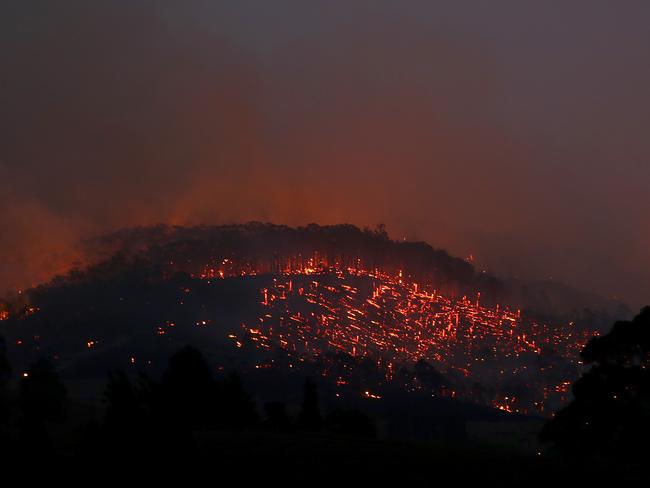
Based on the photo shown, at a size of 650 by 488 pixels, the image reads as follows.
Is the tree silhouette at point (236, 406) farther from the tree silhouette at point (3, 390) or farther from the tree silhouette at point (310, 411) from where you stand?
the tree silhouette at point (3, 390)

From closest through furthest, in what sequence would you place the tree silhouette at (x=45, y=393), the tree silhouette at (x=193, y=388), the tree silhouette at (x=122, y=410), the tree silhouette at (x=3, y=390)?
the tree silhouette at (x=122, y=410) → the tree silhouette at (x=193, y=388) → the tree silhouette at (x=3, y=390) → the tree silhouette at (x=45, y=393)

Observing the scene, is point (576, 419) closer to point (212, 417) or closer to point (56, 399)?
point (212, 417)

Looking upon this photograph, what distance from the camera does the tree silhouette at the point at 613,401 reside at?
285 ft

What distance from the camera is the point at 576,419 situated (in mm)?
90375

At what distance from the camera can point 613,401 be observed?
9012 centimetres

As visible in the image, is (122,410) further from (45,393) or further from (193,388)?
(45,393)

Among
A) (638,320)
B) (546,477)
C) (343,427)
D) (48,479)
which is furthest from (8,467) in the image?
(343,427)

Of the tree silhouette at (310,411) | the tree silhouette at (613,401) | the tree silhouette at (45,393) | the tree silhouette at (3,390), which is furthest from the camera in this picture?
the tree silhouette at (45,393)

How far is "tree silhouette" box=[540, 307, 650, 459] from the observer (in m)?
86.8

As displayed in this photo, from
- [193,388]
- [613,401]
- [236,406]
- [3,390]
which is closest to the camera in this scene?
[613,401]

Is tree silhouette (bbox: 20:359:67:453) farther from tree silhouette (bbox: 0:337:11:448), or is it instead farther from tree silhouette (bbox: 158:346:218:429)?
tree silhouette (bbox: 158:346:218:429)

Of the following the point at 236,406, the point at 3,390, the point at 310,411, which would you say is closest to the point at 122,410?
the point at 236,406

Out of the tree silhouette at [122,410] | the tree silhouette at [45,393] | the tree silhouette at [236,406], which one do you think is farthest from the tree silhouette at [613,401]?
the tree silhouette at [45,393]

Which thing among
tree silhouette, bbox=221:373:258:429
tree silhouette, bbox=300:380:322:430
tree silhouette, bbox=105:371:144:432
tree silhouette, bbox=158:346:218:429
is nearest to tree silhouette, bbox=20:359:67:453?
tree silhouette, bbox=221:373:258:429
